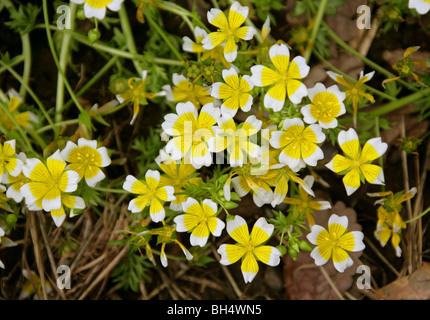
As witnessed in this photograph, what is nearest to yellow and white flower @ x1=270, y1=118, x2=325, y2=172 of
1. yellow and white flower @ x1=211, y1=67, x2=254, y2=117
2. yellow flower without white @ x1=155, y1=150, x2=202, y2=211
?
yellow and white flower @ x1=211, y1=67, x2=254, y2=117

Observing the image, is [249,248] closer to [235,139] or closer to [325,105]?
[235,139]

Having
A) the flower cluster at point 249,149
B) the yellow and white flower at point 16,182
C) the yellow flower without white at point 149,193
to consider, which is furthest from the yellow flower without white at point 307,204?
the yellow and white flower at point 16,182

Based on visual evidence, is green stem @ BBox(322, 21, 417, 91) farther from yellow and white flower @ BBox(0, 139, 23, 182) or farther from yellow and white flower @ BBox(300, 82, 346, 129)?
yellow and white flower @ BBox(0, 139, 23, 182)

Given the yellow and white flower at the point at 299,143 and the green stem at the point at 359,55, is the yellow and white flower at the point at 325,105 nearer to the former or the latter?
the yellow and white flower at the point at 299,143

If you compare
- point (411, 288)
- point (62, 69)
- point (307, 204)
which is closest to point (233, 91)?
point (307, 204)

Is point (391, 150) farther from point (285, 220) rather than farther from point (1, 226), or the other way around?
point (1, 226)
